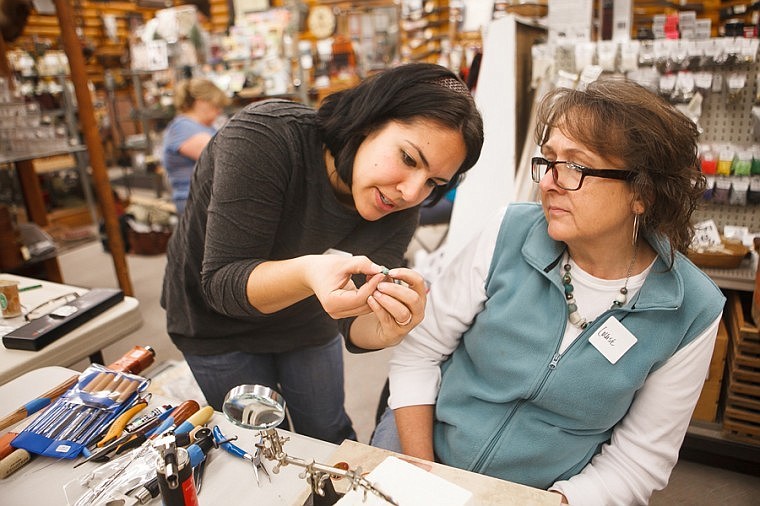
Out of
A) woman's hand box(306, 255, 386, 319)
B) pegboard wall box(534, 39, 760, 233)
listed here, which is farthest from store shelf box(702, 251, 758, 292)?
woman's hand box(306, 255, 386, 319)

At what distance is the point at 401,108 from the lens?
1.12 meters

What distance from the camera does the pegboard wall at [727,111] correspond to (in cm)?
218

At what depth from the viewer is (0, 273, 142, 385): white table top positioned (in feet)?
4.37

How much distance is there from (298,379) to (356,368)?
4.61ft

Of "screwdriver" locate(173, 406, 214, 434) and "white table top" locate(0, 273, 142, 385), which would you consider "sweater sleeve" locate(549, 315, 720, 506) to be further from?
"white table top" locate(0, 273, 142, 385)

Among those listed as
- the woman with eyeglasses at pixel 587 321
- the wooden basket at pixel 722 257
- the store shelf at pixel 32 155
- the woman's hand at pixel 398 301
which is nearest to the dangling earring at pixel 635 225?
the woman with eyeglasses at pixel 587 321

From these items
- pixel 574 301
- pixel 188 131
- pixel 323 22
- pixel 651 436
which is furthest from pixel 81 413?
pixel 323 22

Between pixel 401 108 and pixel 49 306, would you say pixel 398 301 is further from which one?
pixel 49 306

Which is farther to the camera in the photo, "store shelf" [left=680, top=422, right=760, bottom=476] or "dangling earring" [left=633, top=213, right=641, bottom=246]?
"store shelf" [left=680, top=422, right=760, bottom=476]

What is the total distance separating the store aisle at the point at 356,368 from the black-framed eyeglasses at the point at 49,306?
0.42m

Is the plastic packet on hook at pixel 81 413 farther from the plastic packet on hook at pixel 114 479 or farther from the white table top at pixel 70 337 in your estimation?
the white table top at pixel 70 337

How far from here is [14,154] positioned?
3.40m

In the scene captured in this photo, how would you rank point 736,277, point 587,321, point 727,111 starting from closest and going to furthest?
point 587,321, point 736,277, point 727,111

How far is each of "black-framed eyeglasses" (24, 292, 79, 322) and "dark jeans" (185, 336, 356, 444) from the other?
45cm
